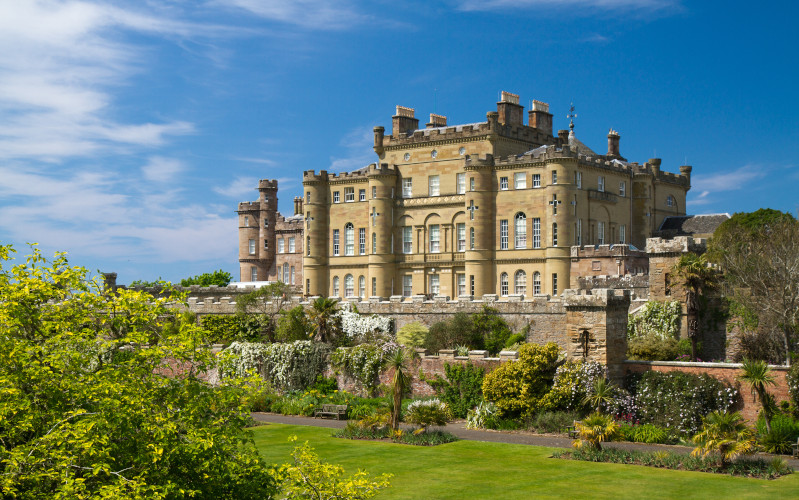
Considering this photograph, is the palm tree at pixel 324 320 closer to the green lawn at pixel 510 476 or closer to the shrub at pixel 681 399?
the green lawn at pixel 510 476

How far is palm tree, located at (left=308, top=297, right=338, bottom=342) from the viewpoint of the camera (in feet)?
148

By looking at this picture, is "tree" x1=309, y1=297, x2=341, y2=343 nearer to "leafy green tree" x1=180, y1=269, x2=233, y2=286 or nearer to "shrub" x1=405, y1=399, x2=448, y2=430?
"shrub" x1=405, y1=399, x2=448, y2=430

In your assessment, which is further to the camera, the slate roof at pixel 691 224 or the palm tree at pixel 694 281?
the slate roof at pixel 691 224

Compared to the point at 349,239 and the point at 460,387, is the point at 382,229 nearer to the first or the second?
the point at 349,239

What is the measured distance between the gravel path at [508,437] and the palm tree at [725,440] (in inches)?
57.7

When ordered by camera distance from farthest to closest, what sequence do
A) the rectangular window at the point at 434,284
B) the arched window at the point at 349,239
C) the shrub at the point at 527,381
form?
the arched window at the point at 349,239
the rectangular window at the point at 434,284
the shrub at the point at 527,381

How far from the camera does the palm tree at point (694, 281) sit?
122ft

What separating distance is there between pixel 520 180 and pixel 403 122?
11912mm

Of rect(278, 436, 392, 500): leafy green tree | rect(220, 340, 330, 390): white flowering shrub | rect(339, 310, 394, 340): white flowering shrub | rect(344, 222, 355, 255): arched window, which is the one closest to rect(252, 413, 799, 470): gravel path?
rect(220, 340, 330, 390): white flowering shrub

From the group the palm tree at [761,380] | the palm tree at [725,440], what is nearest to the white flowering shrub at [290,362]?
the palm tree at [761,380]

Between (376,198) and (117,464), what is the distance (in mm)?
49637

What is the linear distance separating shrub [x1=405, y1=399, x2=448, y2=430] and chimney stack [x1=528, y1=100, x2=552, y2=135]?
34.9 meters

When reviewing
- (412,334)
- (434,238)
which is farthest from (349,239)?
(412,334)

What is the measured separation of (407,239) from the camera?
6344 centimetres
